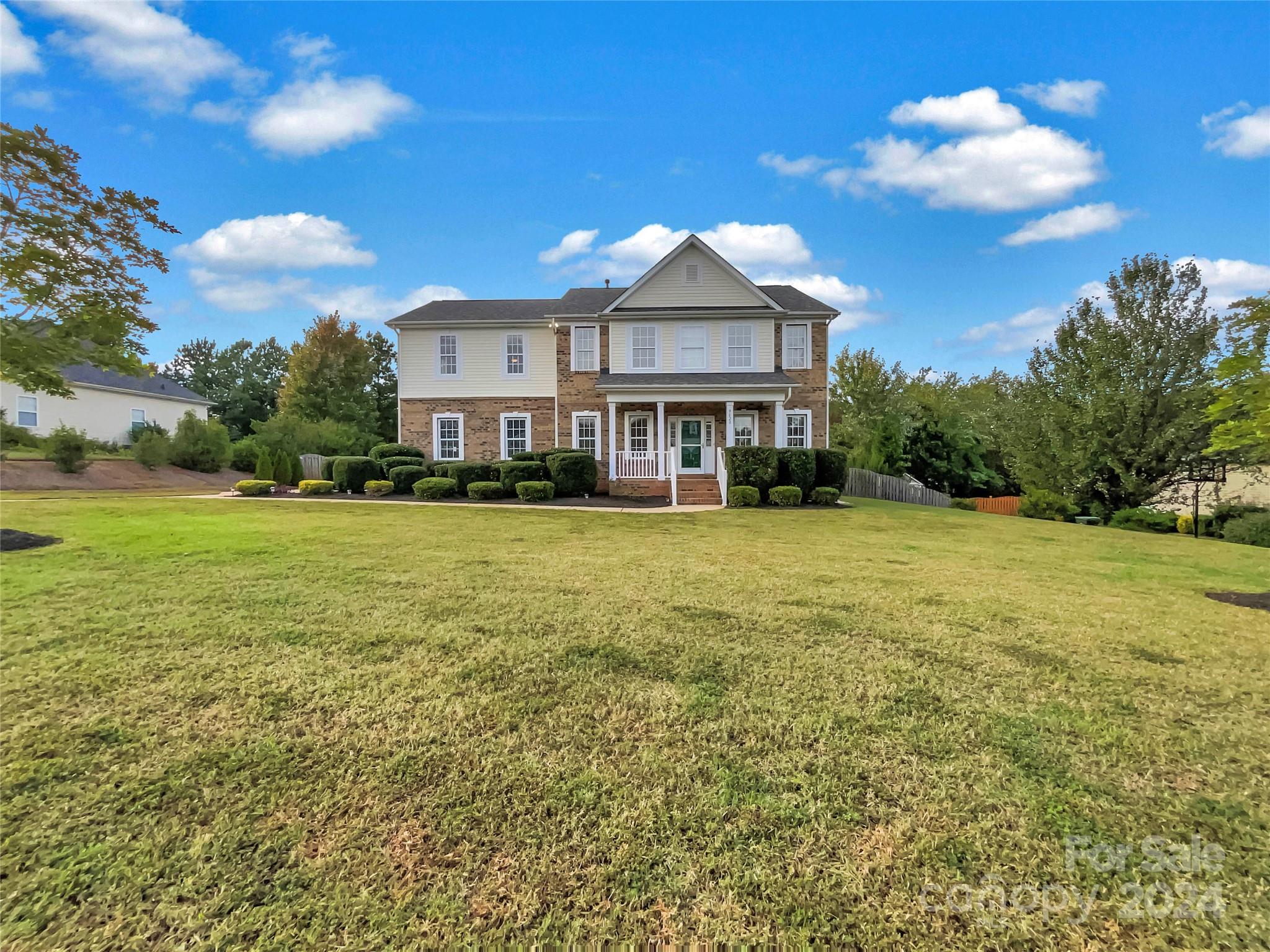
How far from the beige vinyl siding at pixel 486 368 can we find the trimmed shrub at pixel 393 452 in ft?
9.93

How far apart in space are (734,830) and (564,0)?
23.4ft

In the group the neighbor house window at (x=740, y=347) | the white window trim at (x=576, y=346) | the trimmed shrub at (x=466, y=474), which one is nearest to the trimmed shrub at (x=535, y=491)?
the trimmed shrub at (x=466, y=474)

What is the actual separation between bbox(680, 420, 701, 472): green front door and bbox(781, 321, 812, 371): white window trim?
3.74m

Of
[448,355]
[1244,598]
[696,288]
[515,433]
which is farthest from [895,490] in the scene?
[448,355]

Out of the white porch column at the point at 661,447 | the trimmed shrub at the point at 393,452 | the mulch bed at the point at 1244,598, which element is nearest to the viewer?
the mulch bed at the point at 1244,598

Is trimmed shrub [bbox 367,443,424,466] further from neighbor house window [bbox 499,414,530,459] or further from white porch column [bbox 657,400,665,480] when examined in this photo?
white porch column [bbox 657,400,665,480]

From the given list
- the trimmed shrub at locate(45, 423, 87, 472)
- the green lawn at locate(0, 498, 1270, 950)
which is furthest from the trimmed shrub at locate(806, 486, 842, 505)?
the trimmed shrub at locate(45, 423, 87, 472)

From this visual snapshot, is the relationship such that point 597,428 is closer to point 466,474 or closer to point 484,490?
point 466,474

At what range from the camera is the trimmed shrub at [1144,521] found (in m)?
15.9

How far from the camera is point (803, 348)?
20.2m

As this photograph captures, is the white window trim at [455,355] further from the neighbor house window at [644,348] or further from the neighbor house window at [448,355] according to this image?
the neighbor house window at [644,348]

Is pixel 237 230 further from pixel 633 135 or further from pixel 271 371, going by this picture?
pixel 271 371

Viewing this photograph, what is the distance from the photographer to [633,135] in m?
10.2

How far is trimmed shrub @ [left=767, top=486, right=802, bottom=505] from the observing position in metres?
14.9
